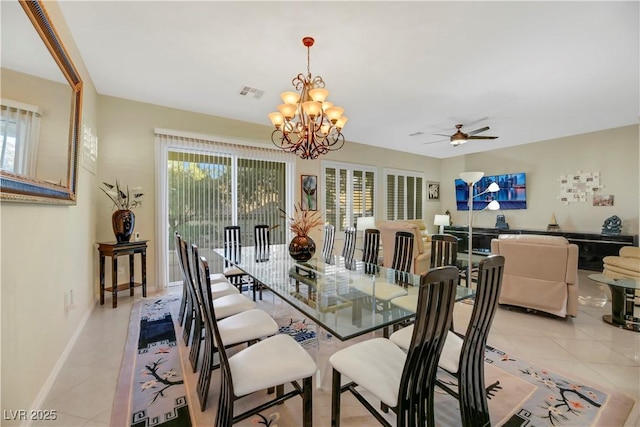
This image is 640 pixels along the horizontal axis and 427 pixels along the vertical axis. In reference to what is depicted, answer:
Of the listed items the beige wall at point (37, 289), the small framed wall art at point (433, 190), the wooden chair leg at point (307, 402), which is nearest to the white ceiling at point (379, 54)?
the beige wall at point (37, 289)

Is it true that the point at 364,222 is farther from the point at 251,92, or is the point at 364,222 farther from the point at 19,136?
the point at 19,136

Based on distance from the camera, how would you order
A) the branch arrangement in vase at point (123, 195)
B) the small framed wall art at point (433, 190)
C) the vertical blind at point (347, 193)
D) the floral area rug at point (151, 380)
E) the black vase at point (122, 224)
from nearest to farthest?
the floral area rug at point (151, 380) → the black vase at point (122, 224) → the branch arrangement in vase at point (123, 195) → the vertical blind at point (347, 193) → the small framed wall art at point (433, 190)

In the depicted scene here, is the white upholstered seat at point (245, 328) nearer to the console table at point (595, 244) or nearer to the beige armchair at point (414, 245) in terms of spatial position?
the beige armchair at point (414, 245)

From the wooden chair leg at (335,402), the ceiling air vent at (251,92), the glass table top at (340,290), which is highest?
the ceiling air vent at (251,92)

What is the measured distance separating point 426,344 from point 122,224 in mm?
3655

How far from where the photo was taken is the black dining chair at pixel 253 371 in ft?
4.15

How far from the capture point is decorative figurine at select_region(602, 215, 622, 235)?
4934 mm

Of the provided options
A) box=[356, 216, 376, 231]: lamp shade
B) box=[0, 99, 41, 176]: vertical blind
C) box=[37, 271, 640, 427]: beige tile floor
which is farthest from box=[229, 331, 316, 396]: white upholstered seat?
box=[356, 216, 376, 231]: lamp shade

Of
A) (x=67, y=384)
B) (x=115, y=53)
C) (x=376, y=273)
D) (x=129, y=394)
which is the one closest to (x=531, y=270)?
(x=376, y=273)

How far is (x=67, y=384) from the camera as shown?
185 cm

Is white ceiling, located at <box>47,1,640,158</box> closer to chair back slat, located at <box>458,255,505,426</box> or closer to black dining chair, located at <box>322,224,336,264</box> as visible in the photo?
black dining chair, located at <box>322,224,336,264</box>

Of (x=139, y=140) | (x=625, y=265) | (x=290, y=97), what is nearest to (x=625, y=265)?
(x=625, y=265)

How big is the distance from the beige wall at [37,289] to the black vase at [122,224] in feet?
1.91

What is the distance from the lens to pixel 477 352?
144 centimetres
